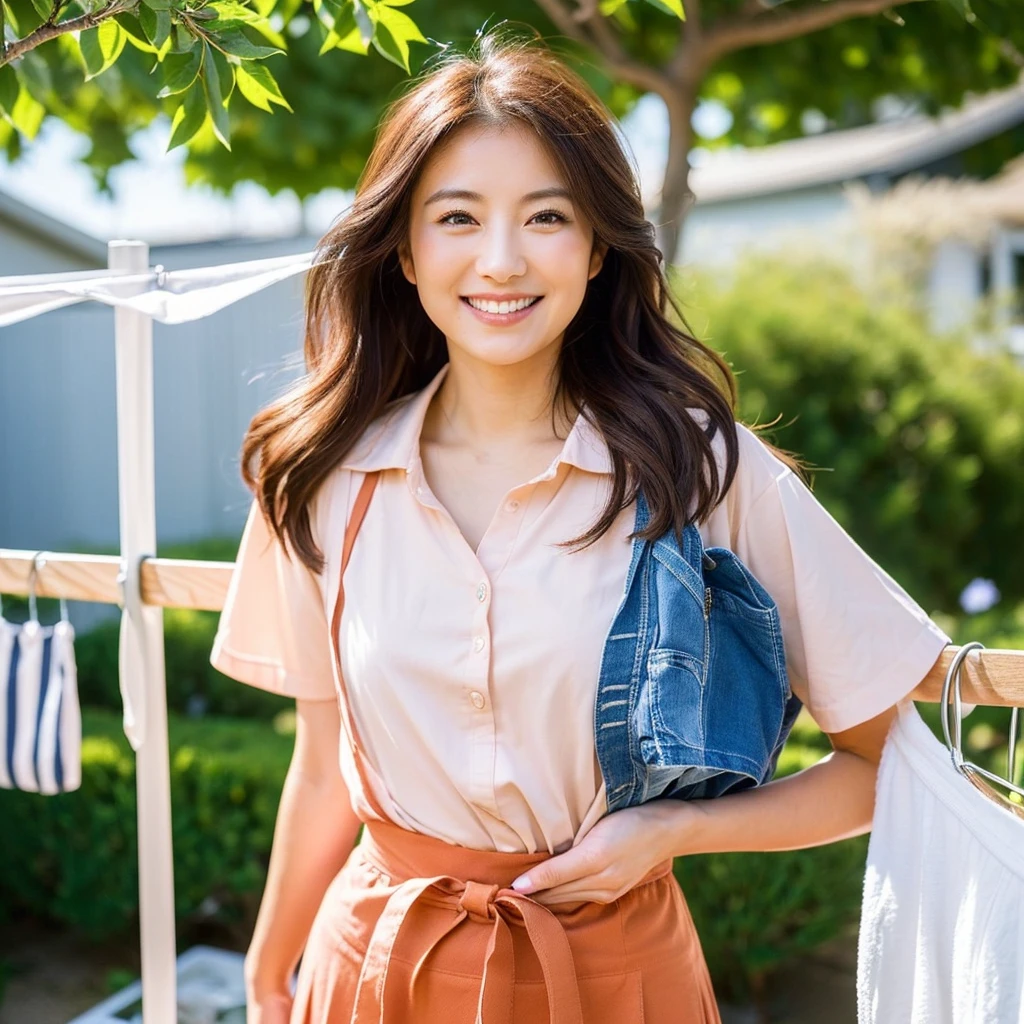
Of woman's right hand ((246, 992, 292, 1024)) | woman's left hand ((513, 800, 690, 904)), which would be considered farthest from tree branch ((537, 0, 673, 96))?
woman's right hand ((246, 992, 292, 1024))

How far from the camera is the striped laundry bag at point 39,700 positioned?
6.25 feet

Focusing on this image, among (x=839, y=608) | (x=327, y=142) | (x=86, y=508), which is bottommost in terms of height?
(x=86, y=508)

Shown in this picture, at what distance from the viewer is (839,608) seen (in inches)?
55.2

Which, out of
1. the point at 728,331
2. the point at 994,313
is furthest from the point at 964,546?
the point at 994,313

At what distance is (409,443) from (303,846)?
0.58m

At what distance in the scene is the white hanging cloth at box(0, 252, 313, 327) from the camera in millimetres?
1638

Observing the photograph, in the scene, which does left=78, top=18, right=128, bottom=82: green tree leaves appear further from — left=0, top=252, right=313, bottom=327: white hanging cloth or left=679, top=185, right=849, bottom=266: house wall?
left=679, top=185, right=849, bottom=266: house wall

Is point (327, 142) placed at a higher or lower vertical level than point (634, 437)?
higher

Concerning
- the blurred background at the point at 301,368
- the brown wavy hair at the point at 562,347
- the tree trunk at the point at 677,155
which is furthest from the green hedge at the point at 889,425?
the brown wavy hair at the point at 562,347

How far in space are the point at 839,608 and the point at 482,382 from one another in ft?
1.78

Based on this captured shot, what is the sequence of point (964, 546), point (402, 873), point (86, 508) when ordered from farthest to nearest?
point (86, 508) → point (964, 546) → point (402, 873)

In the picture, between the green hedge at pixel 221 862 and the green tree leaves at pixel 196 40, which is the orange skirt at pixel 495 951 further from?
the green hedge at pixel 221 862

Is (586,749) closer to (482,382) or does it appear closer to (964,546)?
(482,382)

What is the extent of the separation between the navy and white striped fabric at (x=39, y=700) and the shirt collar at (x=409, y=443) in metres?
0.62
